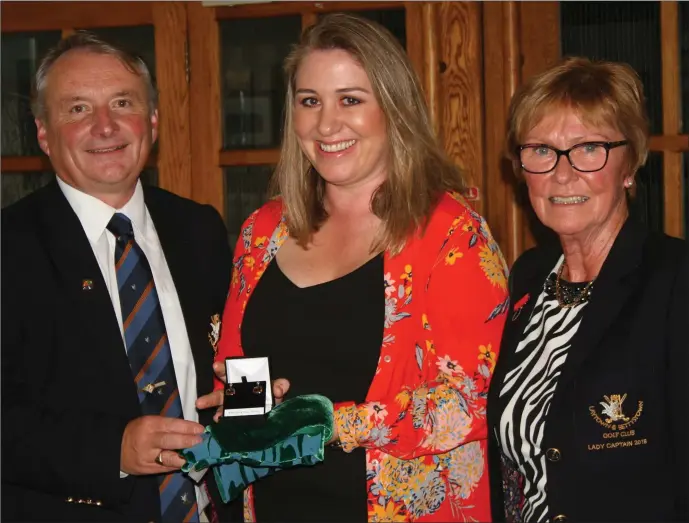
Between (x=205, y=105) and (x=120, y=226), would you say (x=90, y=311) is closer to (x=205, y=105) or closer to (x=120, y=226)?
(x=120, y=226)

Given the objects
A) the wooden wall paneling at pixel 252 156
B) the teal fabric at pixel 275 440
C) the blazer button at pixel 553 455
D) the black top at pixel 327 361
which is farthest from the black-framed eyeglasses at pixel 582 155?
the wooden wall paneling at pixel 252 156

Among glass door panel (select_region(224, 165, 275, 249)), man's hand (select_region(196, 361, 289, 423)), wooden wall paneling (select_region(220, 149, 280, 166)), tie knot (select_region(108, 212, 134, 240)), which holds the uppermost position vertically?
wooden wall paneling (select_region(220, 149, 280, 166))

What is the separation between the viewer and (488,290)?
214cm

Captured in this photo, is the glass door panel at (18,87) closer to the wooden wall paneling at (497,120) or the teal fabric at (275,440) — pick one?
the wooden wall paneling at (497,120)

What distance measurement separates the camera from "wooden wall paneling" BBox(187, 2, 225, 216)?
10.7 ft

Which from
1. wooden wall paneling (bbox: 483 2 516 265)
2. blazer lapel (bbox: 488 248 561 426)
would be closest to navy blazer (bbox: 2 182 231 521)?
blazer lapel (bbox: 488 248 561 426)

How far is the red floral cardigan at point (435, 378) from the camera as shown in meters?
2.08

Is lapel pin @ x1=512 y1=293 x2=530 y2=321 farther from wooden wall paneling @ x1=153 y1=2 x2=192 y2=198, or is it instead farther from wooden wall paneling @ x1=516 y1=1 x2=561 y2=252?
wooden wall paneling @ x1=153 y1=2 x2=192 y2=198

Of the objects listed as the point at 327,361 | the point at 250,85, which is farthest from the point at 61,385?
the point at 250,85

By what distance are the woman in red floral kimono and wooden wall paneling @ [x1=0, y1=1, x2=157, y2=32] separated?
122cm

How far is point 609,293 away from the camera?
6.53 feet

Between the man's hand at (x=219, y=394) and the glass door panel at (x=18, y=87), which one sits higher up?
the glass door panel at (x=18, y=87)

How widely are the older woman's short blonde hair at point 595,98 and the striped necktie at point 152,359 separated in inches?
39.6

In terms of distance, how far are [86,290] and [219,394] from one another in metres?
0.41
